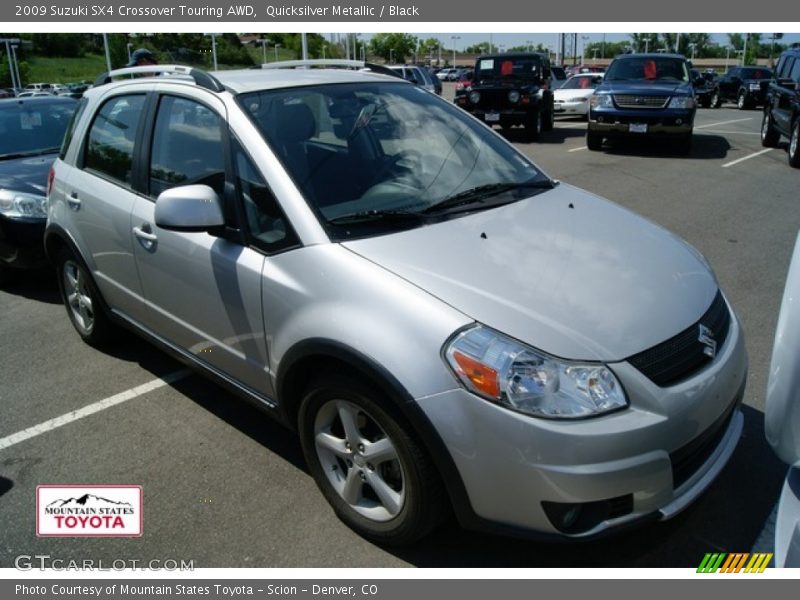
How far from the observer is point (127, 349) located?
15.4ft

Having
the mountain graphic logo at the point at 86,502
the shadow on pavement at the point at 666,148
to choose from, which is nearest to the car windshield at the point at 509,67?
the shadow on pavement at the point at 666,148

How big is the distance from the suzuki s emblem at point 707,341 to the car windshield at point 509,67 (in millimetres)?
14099

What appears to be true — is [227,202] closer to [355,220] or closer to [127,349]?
[355,220]

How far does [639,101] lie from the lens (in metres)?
12.2

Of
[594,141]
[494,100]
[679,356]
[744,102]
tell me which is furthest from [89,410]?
[744,102]

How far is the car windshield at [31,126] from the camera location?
6.70 meters

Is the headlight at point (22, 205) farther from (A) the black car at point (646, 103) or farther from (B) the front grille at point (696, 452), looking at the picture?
(A) the black car at point (646, 103)

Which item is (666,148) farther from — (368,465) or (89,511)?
(89,511)

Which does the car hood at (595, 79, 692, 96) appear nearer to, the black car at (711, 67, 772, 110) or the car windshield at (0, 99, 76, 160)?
the car windshield at (0, 99, 76, 160)

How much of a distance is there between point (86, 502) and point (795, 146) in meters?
11.8

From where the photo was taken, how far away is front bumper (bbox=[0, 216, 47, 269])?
5.67m

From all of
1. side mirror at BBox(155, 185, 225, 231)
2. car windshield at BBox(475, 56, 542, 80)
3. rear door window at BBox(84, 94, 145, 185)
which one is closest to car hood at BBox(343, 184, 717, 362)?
side mirror at BBox(155, 185, 225, 231)
